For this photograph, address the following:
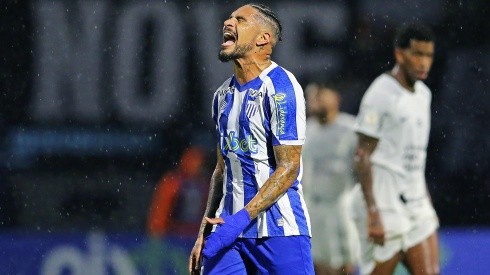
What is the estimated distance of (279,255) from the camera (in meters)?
4.99

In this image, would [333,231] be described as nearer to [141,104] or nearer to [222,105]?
[141,104]

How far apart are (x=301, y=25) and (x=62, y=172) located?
190cm

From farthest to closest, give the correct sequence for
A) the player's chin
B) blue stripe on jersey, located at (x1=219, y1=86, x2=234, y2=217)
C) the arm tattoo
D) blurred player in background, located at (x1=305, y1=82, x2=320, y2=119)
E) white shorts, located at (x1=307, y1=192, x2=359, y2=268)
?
white shorts, located at (x1=307, y1=192, x2=359, y2=268), blurred player in background, located at (x1=305, y1=82, x2=320, y2=119), the player's chin, the arm tattoo, blue stripe on jersey, located at (x1=219, y1=86, x2=234, y2=217)

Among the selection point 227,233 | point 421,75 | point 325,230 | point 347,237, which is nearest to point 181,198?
point 325,230

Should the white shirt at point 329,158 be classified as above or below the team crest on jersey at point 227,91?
below

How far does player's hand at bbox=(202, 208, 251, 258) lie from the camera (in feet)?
16.0

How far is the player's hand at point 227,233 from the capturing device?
4.86 m

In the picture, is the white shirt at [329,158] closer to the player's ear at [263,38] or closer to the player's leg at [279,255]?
the player's ear at [263,38]

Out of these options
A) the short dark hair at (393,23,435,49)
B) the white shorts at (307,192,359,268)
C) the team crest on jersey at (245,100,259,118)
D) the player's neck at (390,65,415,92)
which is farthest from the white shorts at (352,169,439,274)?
the team crest on jersey at (245,100,259,118)

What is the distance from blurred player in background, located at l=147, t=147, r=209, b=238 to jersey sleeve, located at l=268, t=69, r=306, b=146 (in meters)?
3.60

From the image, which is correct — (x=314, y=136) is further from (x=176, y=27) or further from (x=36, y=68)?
(x=36, y=68)

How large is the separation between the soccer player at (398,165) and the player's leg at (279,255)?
3.38 m

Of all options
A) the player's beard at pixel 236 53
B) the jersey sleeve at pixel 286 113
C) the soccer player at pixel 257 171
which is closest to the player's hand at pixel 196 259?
the soccer player at pixel 257 171

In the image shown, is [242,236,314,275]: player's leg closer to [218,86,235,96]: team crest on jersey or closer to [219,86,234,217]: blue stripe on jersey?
[219,86,234,217]: blue stripe on jersey
